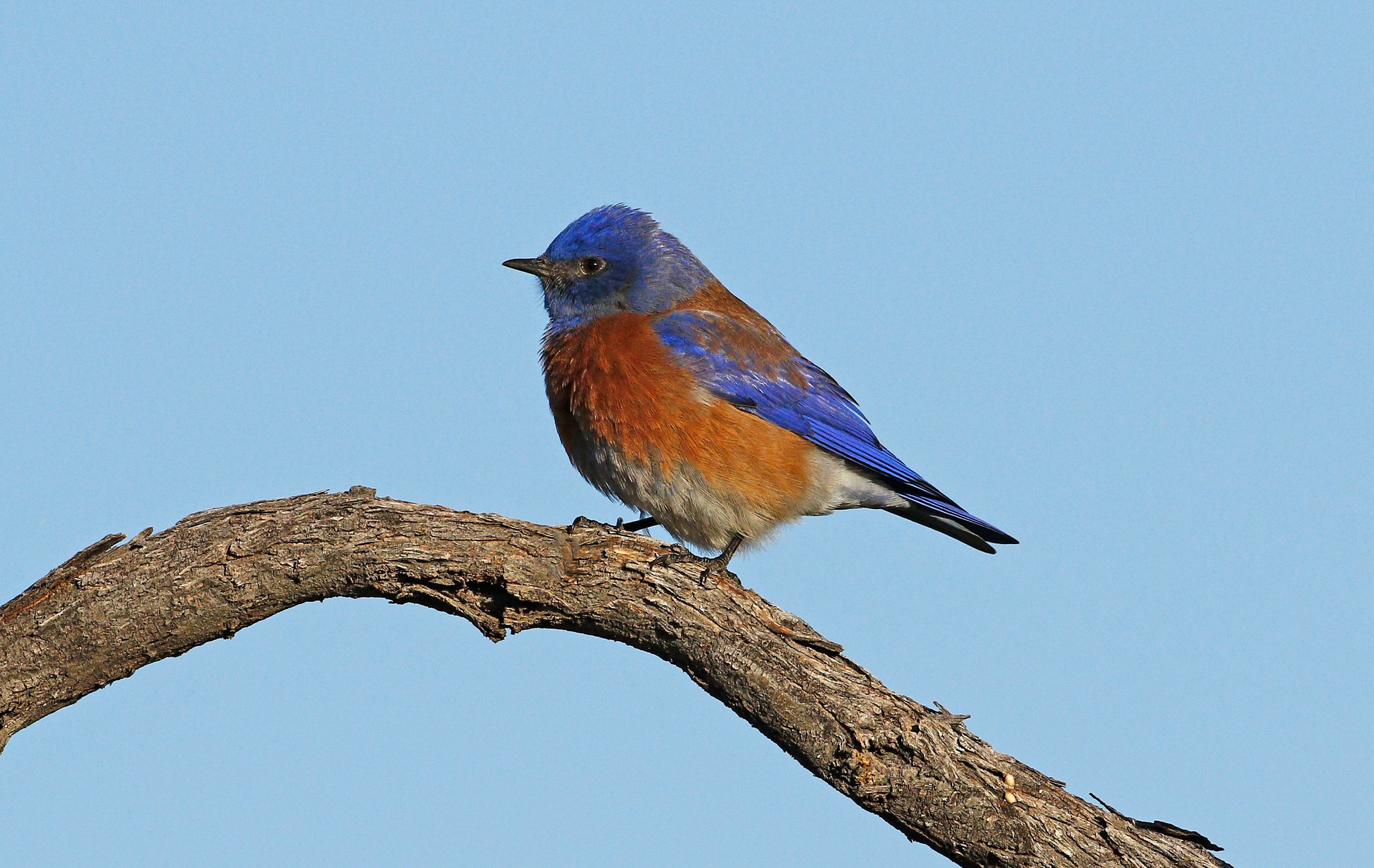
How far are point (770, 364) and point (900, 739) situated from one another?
2775 millimetres

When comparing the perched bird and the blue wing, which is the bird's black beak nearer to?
the perched bird

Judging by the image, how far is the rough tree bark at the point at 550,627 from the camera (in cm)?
557

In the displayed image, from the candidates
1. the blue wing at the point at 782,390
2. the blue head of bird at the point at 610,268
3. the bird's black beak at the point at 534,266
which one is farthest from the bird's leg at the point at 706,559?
the bird's black beak at the point at 534,266

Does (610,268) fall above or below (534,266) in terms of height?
above

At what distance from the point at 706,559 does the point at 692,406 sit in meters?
0.97

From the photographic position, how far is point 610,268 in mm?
7832

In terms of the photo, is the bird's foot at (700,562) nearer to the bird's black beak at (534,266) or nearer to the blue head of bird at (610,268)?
the blue head of bird at (610,268)

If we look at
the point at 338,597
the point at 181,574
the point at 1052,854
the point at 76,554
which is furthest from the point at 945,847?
the point at 76,554

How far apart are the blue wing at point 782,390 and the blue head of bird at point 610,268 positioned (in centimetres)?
30

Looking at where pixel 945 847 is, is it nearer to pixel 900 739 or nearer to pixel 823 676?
pixel 900 739

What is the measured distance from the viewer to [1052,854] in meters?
5.49

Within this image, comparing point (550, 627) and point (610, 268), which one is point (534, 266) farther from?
point (550, 627)

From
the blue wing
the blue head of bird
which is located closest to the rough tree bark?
the blue wing

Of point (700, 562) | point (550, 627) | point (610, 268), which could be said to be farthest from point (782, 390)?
point (550, 627)
